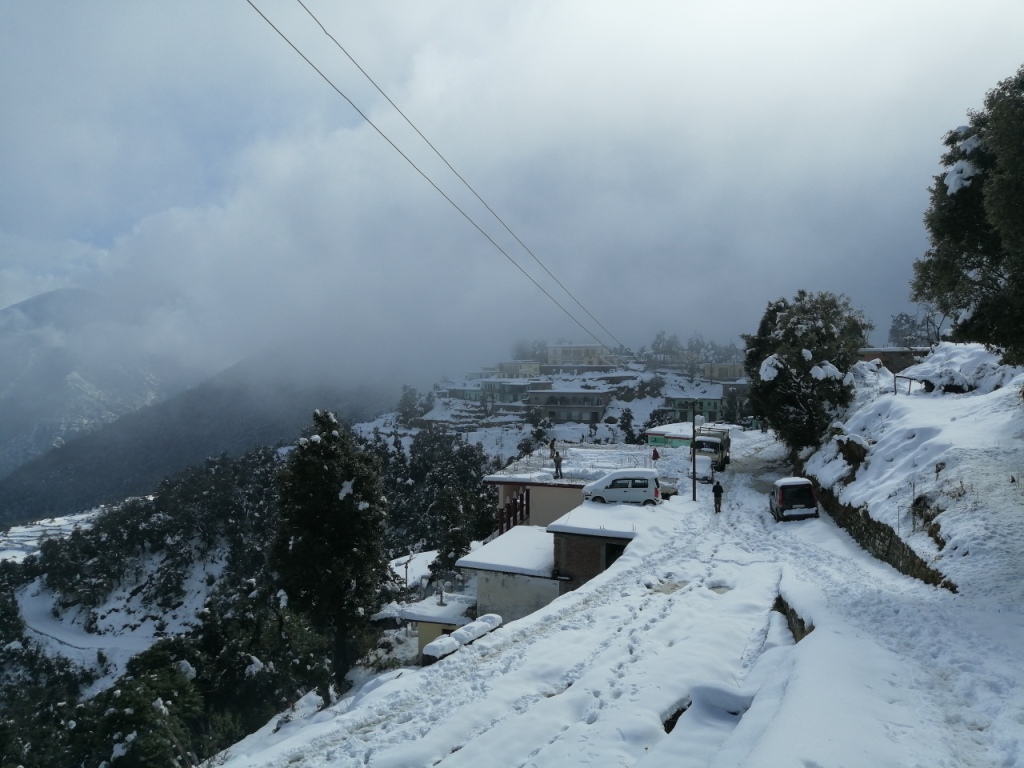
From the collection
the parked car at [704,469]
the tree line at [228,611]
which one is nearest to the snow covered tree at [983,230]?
the tree line at [228,611]

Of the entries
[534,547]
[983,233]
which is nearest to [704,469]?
[534,547]

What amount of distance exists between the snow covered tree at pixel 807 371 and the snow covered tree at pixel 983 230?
56.0 feet

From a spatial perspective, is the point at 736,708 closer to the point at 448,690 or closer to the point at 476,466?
the point at 448,690

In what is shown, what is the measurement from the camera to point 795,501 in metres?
20.1

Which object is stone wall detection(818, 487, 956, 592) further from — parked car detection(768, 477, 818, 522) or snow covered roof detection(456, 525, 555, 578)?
snow covered roof detection(456, 525, 555, 578)

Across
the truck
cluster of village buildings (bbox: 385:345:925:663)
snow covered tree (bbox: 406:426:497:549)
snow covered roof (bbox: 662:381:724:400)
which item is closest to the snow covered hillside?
cluster of village buildings (bbox: 385:345:925:663)

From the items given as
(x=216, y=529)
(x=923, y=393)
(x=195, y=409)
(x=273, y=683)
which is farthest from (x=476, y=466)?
(x=195, y=409)

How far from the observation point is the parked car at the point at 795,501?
19953 millimetres

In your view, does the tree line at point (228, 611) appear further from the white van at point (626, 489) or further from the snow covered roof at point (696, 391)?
the snow covered roof at point (696, 391)

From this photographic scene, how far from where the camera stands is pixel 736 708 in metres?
6.95

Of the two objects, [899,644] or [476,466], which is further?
[476,466]

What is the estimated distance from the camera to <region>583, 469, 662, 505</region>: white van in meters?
21.8

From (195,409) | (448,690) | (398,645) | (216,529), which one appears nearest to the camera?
(448,690)

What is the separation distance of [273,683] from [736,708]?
90.7 ft
